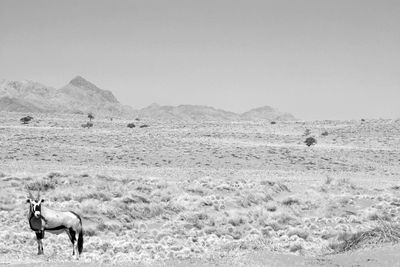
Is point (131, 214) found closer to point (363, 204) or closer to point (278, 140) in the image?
point (363, 204)

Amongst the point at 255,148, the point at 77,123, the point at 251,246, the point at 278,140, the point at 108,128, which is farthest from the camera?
the point at 77,123

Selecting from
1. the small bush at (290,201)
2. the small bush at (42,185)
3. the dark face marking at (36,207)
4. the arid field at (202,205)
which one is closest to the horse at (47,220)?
the dark face marking at (36,207)

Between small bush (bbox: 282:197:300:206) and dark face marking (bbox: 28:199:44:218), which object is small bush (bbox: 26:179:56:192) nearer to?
small bush (bbox: 282:197:300:206)

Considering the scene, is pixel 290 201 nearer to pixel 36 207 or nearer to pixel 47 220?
pixel 47 220

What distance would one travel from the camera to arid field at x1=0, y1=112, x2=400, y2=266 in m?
14.4

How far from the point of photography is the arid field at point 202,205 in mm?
14363

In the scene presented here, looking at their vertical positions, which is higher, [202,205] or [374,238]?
[374,238]

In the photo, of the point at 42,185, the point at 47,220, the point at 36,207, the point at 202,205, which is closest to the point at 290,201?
the point at 202,205

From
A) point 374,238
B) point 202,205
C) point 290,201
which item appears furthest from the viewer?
point 290,201

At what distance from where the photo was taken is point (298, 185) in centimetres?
3269

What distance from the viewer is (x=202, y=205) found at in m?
24.8

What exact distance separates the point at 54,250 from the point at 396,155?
50.5 meters

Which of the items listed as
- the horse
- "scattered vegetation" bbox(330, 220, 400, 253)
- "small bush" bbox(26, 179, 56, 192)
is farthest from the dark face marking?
"small bush" bbox(26, 179, 56, 192)

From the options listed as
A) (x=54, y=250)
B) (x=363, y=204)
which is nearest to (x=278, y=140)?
(x=363, y=204)
